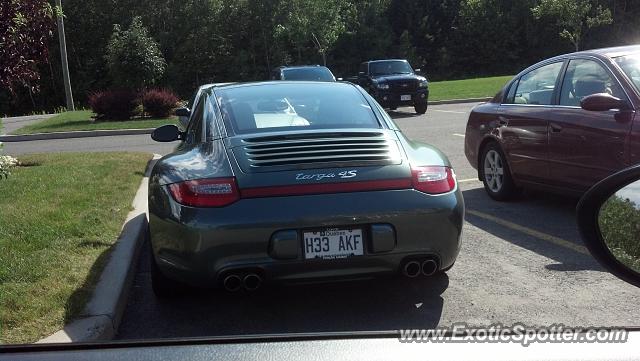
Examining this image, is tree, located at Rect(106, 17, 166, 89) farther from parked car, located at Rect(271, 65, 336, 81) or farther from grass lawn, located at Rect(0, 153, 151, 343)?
grass lawn, located at Rect(0, 153, 151, 343)

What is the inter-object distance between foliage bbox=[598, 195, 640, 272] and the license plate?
5.71 ft

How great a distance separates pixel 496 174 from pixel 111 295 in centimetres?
467

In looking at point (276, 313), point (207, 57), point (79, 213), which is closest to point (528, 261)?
point (276, 313)

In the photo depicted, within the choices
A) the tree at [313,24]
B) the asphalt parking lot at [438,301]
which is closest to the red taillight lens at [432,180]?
the asphalt parking lot at [438,301]

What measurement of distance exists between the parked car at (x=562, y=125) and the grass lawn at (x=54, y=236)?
393 cm

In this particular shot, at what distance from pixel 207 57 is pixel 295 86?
1657 inches

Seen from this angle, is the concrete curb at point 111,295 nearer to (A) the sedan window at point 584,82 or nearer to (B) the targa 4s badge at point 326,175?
(B) the targa 4s badge at point 326,175

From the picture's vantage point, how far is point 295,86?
217 inches

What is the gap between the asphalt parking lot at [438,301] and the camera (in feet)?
14.1

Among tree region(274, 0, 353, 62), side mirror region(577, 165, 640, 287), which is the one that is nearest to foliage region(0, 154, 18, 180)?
side mirror region(577, 165, 640, 287)

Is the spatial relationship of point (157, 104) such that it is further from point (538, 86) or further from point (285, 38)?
point (285, 38)

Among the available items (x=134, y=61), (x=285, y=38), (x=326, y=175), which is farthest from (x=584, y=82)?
(x=285, y=38)

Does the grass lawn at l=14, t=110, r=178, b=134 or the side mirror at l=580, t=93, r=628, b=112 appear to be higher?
the side mirror at l=580, t=93, r=628, b=112

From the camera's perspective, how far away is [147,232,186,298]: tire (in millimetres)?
4648
